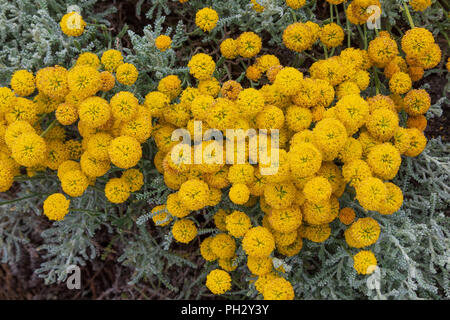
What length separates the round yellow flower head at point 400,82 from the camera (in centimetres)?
223

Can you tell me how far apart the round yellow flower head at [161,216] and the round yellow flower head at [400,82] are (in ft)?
4.82

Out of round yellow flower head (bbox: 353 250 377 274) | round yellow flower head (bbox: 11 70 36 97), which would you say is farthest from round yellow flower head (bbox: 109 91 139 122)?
round yellow flower head (bbox: 353 250 377 274)

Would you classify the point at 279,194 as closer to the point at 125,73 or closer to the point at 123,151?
the point at 123,151

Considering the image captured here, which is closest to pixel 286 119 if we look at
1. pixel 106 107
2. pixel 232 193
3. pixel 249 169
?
pixel 249 169

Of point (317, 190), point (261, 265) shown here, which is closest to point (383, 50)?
point (317, 190)

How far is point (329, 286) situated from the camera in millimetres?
2471

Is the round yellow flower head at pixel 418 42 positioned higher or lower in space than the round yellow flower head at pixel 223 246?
higher

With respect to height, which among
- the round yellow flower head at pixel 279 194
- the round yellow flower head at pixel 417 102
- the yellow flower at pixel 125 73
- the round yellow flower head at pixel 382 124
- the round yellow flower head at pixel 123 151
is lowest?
the round yellow flower head at pixel 279 194

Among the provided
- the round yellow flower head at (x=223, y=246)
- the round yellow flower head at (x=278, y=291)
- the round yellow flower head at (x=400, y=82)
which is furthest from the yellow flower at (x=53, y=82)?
the round yellow flower head at (x=400, y=82)

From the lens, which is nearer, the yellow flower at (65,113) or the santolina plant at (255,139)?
the santolina plant at (255,139)

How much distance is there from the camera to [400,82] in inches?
87.7

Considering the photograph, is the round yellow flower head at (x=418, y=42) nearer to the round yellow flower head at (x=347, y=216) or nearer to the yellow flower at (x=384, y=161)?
the yellow flower at (x=384, y=161)

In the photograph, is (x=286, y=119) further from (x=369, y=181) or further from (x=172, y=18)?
(x=172, y=18)

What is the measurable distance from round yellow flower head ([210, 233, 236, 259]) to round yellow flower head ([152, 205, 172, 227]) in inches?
11.5
